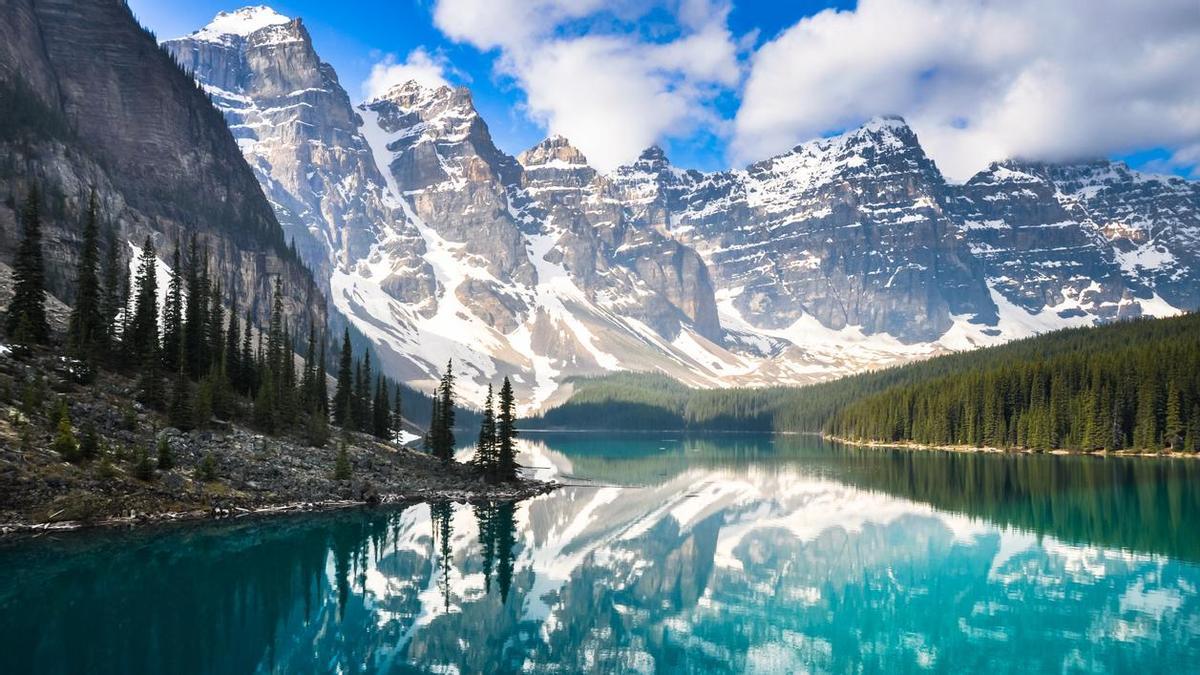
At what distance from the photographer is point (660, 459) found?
467ft

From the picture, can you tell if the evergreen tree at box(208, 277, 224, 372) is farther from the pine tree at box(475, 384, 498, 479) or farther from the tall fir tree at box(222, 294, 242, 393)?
the pine tree at box(475, 384, 498, 479)

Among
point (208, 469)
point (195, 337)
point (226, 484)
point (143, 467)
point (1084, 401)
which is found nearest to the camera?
point (143, 467)

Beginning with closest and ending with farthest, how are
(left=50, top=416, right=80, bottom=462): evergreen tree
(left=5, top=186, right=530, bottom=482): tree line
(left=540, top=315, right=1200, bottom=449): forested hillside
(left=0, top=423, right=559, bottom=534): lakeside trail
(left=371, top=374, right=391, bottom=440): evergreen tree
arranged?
(left=0, top=423, right=559, bottom=534): lakeside trail, (left=50, top=416, right=80, bottom=462): evergreen tree, (left=5, top=186, right=530, bottom=482): tree line, (left=371, top=374, right=391, bottom=440): evergreen tree, (left=540, top=315, right=1200, bottom=449): forested hillside

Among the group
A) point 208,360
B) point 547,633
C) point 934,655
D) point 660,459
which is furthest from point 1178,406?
point 208,360

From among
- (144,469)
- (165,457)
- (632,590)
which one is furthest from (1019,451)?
(144,469)

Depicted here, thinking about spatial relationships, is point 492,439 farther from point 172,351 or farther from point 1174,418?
point 1174,418

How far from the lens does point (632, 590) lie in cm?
4209

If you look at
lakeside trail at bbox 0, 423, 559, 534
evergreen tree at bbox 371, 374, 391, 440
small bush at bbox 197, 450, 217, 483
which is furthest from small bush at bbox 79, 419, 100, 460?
evergreen tree at bbox 371, 374, 391, 440

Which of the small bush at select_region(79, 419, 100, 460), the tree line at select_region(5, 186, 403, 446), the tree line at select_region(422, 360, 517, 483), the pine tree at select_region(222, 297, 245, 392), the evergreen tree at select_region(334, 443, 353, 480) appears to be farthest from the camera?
the pine tree at select_region(222, 297, 245, 392)

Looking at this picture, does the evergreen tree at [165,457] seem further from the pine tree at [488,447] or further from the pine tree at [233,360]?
the pine tree at [488,447]

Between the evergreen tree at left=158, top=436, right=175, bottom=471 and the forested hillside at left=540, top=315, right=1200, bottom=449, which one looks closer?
the evergreen tree at left=158, top=436, right=175, bottom=471

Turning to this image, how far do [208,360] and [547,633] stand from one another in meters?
59.2

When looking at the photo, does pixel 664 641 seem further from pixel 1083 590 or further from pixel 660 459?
pixel 660 459

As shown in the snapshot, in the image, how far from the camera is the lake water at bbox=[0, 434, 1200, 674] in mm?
29391
